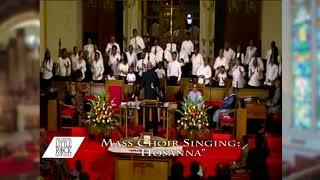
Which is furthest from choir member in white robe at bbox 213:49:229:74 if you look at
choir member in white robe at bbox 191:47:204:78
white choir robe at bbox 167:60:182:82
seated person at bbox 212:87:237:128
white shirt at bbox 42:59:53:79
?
white shirt at bbox 42:59:53:79

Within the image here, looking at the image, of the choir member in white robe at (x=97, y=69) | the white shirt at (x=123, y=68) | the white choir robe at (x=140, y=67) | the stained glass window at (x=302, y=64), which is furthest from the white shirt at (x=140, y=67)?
the stained glass window at (x=302, y=64)

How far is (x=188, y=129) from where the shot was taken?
6.84m

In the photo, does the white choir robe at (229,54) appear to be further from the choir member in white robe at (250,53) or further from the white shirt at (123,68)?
the white shirt at (123,68)

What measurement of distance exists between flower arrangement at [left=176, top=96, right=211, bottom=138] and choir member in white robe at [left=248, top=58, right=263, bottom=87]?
0.61 m

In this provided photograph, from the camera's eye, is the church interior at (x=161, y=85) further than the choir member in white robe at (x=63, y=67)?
No

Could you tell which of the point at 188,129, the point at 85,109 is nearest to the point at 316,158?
the point at 188,129

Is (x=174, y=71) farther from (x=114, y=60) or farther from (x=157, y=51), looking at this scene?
(x=114, y=60)

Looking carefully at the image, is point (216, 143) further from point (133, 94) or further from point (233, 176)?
point (133, 94)

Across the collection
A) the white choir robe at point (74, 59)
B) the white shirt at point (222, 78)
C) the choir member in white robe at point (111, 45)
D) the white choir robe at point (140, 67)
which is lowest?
the white shirt at point (222, 78)

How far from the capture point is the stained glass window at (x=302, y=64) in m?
6.24

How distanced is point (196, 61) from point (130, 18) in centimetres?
90

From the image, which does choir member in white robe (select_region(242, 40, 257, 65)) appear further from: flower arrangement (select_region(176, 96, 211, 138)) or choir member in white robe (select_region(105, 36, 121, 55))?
choir member in white robe (select_region(105, 36, 121, 55))

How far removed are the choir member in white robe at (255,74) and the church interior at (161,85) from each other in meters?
0.01

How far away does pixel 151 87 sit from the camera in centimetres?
690
